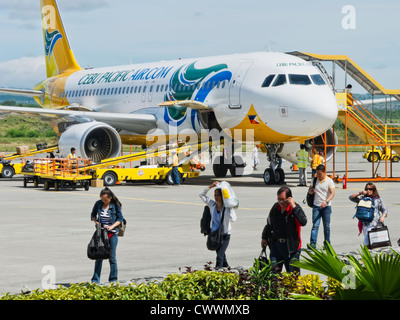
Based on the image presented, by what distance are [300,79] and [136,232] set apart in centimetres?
1230

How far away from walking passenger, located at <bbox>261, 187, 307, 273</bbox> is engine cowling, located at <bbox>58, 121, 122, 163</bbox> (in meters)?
19.7

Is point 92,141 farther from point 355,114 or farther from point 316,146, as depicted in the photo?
point 355,114

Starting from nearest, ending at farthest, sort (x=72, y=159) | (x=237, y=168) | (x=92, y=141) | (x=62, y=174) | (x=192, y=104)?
1. (x=62, y=174)
2. (x=72, y=159)
3. (x=192, y=104)
4. (x=92, y=141)
5. (x=237, y=168)

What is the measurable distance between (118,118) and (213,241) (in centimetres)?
2121

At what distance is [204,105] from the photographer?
92.1 feet

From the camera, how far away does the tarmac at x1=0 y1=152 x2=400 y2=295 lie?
37.8 ft

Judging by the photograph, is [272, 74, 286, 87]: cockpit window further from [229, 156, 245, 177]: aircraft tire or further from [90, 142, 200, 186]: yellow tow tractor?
[229, 156, 245, 177]: aircraft tire

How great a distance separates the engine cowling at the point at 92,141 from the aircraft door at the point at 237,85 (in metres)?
5.51

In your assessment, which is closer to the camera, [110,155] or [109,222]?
[109,222]

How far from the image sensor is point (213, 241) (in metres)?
11.0

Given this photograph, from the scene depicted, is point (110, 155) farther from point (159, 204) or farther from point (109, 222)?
point (109, 222)

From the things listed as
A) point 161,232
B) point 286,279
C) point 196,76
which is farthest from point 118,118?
point 286,279

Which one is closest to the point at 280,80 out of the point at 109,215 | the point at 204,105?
the point at 204,105
